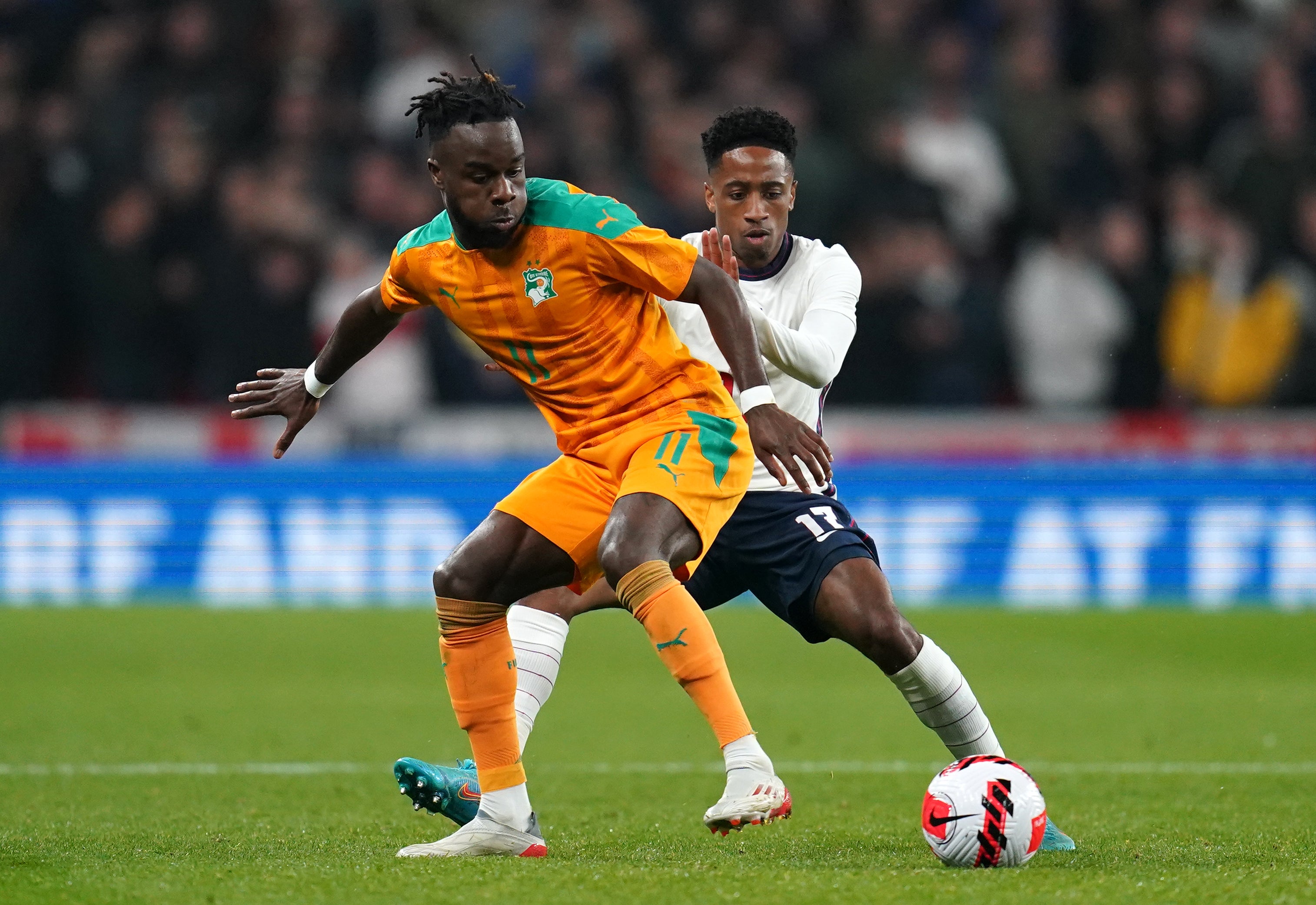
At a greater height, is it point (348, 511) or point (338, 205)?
point (338, 205)

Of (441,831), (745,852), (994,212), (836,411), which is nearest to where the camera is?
(745,852)

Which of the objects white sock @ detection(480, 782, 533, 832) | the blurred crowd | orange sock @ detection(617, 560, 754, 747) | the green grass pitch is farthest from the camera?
the blurred crowd

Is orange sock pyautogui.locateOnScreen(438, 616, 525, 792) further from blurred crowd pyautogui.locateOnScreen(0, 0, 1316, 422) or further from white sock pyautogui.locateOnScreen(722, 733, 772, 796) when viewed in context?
blurred crowd pyautogui.locateOnScreen(0, 0, 1316, 422)

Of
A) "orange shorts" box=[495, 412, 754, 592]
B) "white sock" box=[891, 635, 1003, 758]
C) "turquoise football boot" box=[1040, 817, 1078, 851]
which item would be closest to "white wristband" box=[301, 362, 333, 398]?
"orange shorts" box=[495, 412, 754, 592]

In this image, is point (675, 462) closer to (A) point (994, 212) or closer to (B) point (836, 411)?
(B) point (836, 411)

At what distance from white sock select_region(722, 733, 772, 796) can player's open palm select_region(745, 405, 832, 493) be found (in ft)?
2.02

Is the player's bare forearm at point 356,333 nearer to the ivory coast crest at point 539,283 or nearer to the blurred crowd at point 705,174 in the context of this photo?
the ivory coast crest at point 539,283

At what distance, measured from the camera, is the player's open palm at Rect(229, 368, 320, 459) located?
4.91m

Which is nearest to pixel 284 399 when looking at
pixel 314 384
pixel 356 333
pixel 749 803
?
pixel 314 384

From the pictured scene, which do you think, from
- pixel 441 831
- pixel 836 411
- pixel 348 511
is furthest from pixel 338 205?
pixel 441 831

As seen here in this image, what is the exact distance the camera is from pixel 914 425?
1155 centimetres

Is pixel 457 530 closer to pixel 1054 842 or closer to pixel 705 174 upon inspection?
pixel 705 174

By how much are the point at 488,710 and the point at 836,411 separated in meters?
7.35

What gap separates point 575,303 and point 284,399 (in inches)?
39.1
